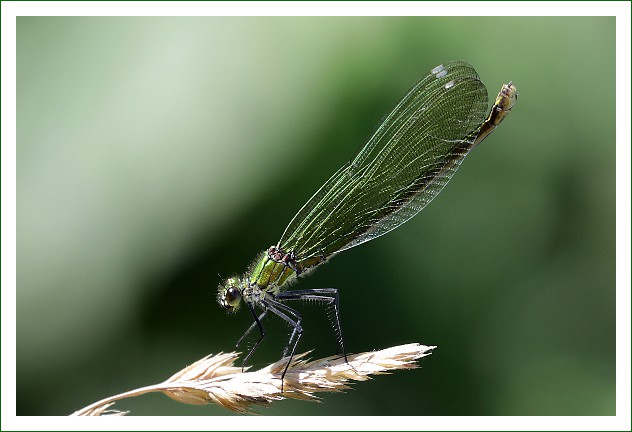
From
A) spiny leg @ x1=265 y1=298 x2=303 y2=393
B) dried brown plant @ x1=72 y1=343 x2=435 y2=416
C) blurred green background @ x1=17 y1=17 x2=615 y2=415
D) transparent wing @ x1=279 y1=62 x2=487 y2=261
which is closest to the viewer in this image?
dried brown plant @ x1=72 y1=343 x2=435 y2=416

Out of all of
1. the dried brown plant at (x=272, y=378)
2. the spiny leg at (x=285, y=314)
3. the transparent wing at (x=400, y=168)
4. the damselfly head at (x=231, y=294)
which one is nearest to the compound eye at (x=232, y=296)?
the damselfly head at (x=231, y=294)

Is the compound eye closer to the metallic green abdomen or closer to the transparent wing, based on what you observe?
the metallic green abdomen

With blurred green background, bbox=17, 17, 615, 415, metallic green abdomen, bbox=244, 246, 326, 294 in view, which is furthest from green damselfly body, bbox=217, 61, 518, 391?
blurred green background, bbox=17, 17, 615, 415

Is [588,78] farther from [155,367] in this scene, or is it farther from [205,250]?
[155,367]

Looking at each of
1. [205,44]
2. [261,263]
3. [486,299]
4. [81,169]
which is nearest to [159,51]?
[205,44]

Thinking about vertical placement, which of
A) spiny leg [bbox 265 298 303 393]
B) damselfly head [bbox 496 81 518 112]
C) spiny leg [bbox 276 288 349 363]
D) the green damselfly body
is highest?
damselfly head [bbox 496 81 518 112]

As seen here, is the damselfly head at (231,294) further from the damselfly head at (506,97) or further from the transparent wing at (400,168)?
the damselfly head at (506,97)

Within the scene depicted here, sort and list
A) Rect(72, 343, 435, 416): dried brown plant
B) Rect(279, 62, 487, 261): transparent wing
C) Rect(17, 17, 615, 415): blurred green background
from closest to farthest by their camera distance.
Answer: Rect(72, 343, 435, 416): dried brown plant
Rect(279, 62, 487, 261): transparent wing
Rect(17, 17, 615, 415): blurred green background
